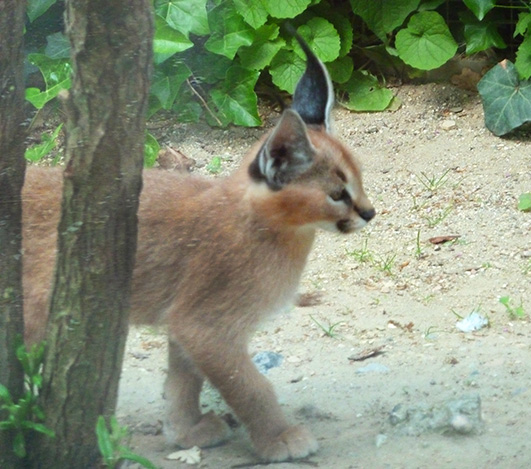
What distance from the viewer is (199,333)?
386 centimetres

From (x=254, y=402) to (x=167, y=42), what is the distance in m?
3.64

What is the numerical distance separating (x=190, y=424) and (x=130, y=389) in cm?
60

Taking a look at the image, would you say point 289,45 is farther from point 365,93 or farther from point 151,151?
point 151,151

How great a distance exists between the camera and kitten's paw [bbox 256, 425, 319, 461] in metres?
3.87

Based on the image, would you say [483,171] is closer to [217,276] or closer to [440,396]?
[440,396]

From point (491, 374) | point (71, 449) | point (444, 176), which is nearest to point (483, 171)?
point (444, 176)

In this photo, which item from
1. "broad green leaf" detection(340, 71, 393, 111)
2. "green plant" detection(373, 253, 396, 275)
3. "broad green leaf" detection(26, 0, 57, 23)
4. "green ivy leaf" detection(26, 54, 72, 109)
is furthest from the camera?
"broad green leaf" detection(340, 71, 393, 111)

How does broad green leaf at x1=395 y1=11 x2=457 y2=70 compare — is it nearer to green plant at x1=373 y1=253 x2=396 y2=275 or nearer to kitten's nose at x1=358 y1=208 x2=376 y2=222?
green plant at x1=373 y1=253 x2=396 y2=275

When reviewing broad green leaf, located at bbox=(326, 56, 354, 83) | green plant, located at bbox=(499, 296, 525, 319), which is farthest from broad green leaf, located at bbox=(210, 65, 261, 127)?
green plant, located at bbox=(499, 296, 525, 319)

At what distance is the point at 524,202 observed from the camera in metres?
6.44

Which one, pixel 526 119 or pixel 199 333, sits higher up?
pixel 199 333

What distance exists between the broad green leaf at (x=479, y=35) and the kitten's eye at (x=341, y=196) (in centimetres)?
421

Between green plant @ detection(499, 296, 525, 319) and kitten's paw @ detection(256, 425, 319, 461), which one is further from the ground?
kitten's paw @ detection(256, 425, 319, 461)

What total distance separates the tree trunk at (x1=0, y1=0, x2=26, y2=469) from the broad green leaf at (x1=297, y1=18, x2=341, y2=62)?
4.75m
